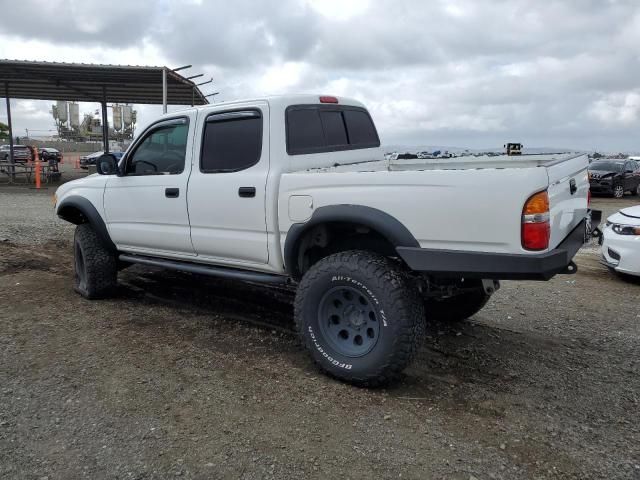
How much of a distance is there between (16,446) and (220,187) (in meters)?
2.24

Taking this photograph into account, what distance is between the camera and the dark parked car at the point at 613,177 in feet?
66.4

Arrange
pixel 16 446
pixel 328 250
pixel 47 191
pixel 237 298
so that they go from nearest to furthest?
pixel 16 446 → pixel 328 250 → pixel 237 298 → pixel 47 191

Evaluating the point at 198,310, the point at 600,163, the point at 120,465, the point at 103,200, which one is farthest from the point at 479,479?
the point at 600,163

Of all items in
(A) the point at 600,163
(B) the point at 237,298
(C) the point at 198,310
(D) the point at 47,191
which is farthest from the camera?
(A) the point at 600,163

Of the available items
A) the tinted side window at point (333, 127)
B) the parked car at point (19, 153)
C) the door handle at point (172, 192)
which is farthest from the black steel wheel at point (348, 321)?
the parked car at point (19, 153)

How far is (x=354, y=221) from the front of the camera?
348cm

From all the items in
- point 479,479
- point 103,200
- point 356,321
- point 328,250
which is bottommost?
point 479,479

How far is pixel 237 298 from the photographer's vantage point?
18.8 ft

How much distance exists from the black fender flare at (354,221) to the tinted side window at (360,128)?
1.45m

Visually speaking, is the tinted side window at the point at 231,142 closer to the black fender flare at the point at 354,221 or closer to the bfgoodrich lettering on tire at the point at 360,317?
the black fender flare at the point at 354,221

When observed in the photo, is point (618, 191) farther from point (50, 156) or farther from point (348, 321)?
point (50, 156)

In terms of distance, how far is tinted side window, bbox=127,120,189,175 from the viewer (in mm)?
4703

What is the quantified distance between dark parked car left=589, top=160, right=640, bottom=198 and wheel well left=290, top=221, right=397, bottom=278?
18.9 m

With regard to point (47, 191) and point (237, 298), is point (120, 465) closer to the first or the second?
point (237, 298)
